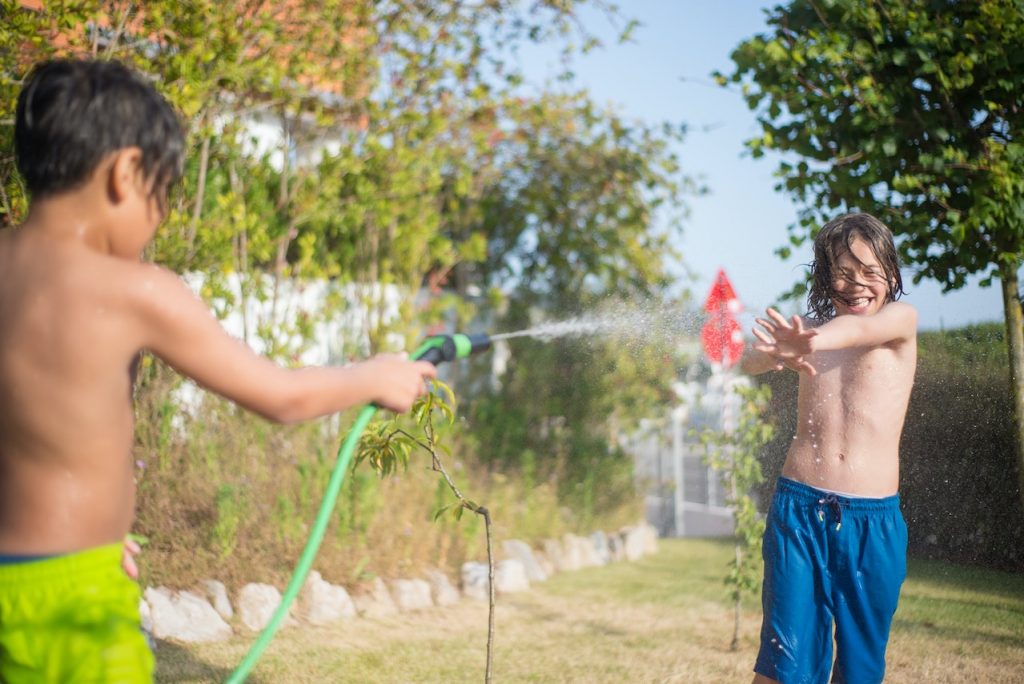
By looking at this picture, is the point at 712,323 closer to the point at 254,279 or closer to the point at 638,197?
the point at 254,279

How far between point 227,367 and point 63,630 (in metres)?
0.46

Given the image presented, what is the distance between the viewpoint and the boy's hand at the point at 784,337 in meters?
2.45

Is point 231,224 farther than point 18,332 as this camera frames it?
Yes

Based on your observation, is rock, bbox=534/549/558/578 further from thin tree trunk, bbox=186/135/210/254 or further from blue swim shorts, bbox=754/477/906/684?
blue swim shorts, bbox=754/477/906/684

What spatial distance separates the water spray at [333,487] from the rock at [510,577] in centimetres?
405

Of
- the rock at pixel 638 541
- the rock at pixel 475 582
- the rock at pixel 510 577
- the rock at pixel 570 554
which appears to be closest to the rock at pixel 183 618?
the rock at pixel 475 582

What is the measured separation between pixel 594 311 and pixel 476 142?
74.9 inches

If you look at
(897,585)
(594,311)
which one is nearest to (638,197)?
(594,311)

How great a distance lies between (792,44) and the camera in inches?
184

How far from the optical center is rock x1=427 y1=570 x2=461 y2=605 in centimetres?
541

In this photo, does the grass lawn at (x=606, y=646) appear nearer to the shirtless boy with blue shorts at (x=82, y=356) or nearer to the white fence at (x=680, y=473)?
the white fence at (x=680, y=473)

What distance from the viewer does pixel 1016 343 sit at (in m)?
4.14

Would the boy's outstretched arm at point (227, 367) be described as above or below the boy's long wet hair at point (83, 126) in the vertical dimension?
below

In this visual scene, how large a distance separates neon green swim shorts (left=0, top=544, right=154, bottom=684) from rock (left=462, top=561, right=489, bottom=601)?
423cm
